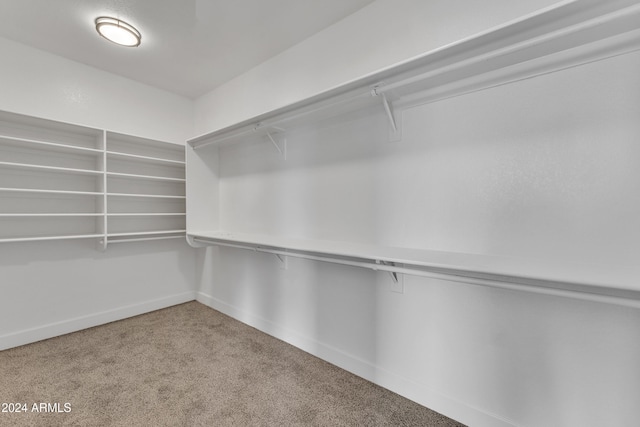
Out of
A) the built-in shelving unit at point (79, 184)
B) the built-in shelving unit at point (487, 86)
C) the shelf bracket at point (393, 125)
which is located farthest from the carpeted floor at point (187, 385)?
the shelf bracket at point (393, 125)

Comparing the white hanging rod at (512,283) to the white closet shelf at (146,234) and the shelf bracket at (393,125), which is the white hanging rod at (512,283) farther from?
the white closet shelf at (146,234)

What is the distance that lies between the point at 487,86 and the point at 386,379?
179 centimetres

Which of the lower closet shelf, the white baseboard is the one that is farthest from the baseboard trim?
the lower closet shelf

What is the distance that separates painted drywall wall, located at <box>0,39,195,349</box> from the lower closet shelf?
229 cm

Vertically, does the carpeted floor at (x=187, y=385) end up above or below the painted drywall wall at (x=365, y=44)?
below

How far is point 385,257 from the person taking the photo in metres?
1.41

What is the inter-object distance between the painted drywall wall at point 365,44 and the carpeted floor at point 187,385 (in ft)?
6.42

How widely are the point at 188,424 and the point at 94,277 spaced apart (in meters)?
2.04

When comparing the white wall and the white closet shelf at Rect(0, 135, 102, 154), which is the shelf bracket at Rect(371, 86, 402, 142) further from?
the white closet shelf at Rect(0, 135, 102, 154)

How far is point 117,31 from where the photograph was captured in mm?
2066

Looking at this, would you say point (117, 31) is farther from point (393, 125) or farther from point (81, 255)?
point (393, 125)

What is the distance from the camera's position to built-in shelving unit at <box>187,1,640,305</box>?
0.97 metres

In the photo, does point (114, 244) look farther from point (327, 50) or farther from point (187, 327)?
point (327, 50)

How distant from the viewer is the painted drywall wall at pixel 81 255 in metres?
2.32
